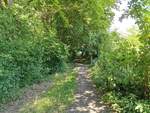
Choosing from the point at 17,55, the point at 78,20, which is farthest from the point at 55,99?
the point at 78,20

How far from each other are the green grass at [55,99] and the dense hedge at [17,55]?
2.70 feet

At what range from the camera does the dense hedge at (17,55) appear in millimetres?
8781

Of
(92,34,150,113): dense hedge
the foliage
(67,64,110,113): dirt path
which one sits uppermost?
the foliage

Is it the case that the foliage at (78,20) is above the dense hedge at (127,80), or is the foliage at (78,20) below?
above

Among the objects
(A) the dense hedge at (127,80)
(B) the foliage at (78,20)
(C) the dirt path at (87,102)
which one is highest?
(B) the foliage at (78,20)

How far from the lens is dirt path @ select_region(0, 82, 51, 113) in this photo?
7926 millimetres

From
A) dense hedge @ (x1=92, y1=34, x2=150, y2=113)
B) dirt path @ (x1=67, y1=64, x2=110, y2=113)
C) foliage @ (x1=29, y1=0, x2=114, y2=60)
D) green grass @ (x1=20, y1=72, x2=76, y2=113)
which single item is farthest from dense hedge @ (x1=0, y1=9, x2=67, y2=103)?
foliage @ (x1=29, y1=0, x2=114, y2=60)

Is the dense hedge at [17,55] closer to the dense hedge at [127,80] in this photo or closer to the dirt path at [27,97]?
the dirt path at [27,97]

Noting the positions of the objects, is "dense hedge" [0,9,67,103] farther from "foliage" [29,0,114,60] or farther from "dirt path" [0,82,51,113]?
"foliage" [29,0,114,60]

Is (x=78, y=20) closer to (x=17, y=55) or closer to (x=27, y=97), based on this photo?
(x=17, y=55)

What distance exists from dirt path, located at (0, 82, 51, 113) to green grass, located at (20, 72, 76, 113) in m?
0.18

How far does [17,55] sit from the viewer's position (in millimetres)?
9969

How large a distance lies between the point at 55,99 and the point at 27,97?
90cm

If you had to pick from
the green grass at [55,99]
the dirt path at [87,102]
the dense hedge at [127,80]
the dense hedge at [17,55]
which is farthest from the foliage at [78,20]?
the dense hedge at [127,80]
